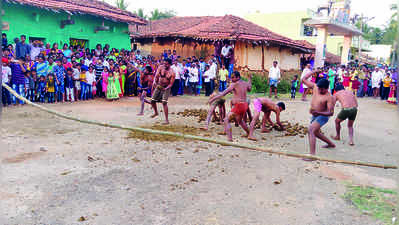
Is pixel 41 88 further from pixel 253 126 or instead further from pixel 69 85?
pixel 253 126

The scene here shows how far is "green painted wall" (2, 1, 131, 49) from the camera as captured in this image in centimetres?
1220

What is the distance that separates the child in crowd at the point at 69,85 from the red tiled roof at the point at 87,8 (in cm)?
→ 294

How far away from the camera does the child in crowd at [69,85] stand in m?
11.2

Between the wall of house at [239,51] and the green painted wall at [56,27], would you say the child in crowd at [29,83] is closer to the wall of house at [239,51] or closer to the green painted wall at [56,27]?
the green painted wall at [56,27]

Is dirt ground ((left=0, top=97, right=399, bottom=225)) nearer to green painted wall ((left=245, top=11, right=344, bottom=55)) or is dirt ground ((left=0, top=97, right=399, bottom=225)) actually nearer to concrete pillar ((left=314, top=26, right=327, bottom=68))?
concrete pillar ((left=314, top=26, right=327, bottom=68))

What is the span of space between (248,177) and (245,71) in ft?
45.0

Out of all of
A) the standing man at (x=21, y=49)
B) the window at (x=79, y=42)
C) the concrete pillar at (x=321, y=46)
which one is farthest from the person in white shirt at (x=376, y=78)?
the standing man at (x=21, y=49)

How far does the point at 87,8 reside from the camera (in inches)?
573

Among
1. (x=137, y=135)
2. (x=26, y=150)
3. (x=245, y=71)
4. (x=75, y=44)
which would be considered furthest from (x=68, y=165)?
(x=245, y=71)

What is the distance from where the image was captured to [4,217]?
341 centimetres

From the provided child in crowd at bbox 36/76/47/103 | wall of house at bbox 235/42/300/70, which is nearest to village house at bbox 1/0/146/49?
child in crowd at bbox 36/76/47/103

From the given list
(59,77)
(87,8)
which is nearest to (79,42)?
(87,8)

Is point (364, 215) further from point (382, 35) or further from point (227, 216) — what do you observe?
point (382, 35)

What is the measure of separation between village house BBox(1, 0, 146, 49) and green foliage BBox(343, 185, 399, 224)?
457 inches
